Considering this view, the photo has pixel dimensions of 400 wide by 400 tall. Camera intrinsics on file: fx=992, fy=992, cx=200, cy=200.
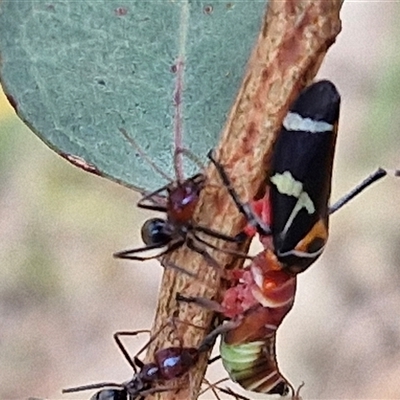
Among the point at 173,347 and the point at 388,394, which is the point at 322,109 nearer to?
the point at 173,347

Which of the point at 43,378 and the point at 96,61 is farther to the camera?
the point at 43,378

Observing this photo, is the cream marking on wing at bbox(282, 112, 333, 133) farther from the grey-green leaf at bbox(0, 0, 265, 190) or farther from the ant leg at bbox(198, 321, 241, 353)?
the ant leg at bbox(198, 321, 241, 353)

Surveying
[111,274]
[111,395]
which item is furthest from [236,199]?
[111,274]

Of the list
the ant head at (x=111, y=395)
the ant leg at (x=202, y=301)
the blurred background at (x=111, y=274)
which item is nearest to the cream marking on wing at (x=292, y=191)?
the ant leg at (x=202, y=301)

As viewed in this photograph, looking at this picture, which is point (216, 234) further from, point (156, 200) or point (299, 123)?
point (156, 200)

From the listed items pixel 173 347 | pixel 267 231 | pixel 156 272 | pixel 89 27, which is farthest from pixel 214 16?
pixel 156 272
